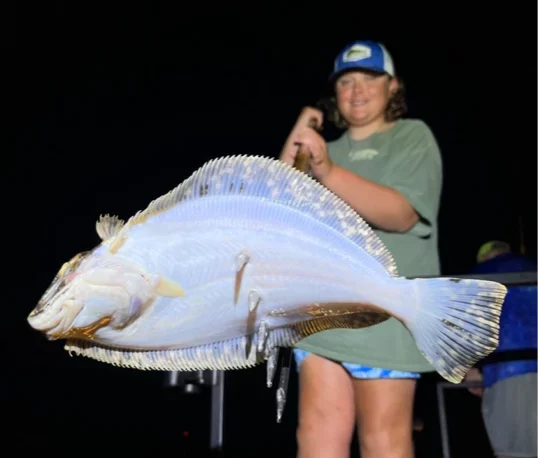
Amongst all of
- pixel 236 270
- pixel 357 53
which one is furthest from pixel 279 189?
pixel 357 53

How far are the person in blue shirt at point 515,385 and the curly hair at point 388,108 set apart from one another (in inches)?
24.8

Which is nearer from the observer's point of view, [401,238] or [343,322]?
[343,322]

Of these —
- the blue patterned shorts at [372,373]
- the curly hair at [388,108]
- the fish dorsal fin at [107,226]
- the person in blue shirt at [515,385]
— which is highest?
the curly hair at [388,108]

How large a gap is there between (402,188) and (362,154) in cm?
16

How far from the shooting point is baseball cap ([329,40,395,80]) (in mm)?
1062

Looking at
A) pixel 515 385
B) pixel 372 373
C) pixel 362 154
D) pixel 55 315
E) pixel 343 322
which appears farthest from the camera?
pixel 515 385

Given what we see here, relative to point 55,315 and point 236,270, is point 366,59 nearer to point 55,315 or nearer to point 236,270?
point 236,270

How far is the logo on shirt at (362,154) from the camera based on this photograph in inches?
40.3

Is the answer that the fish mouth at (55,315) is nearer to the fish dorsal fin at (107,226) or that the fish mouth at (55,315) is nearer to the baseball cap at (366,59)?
the fish dorsal fin at (107,226)

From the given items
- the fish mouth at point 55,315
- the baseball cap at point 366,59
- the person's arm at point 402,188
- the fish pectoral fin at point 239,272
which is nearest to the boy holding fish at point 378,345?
the person's arm at point 402,188

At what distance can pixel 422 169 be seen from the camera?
0.93m

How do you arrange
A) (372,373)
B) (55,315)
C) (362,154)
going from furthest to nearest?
1. (362,154)
2. (372,373)
3. (55,315)

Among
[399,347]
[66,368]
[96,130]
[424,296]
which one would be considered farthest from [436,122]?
[424,296]

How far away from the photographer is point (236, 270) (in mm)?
589
